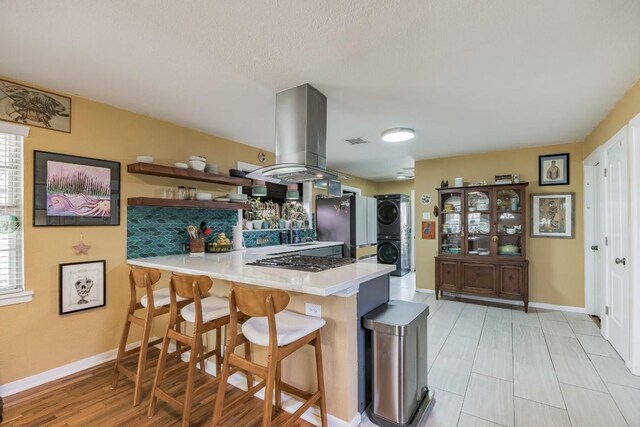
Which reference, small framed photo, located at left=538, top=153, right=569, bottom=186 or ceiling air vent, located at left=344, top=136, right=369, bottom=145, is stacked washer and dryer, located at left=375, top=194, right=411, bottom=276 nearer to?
small framed photo, located at left=538, top=153, right=569, bottom=186

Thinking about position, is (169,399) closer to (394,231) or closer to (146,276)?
(146,276)

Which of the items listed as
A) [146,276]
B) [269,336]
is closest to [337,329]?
[269,336]

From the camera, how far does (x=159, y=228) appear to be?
3102mm

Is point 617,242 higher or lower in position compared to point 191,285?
higher

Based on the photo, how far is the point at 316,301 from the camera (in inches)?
76.1

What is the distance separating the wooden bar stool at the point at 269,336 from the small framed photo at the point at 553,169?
4.34 metres

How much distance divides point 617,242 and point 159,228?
457 centimetres

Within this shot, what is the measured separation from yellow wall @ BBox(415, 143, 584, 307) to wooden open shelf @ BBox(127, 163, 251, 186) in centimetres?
362

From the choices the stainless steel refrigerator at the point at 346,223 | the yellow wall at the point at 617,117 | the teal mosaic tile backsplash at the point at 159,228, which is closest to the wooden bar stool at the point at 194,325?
the teal mosaic tile backsplash at the point at 159,228

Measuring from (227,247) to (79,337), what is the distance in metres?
1.51

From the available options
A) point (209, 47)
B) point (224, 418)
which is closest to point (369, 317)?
point (224, 418)

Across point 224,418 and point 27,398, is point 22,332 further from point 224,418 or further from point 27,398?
point 224,418

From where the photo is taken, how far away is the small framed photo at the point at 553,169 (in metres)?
4.19

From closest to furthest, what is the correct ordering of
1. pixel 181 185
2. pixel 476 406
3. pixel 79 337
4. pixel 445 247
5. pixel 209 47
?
pixel 209 47 → pixel 476 406 → pixel 79 337 → pixel 181 185 → pixel 445 247
